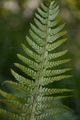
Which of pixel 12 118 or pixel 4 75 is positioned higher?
pixel 4 75

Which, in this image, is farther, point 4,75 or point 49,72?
point 4,75

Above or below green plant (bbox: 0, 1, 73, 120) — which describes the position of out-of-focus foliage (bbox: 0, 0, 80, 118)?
above

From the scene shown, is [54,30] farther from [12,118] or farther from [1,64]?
[1,64]

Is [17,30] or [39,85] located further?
[17,30]

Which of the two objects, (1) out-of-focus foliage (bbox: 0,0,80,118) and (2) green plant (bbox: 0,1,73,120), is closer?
(2) green plant (bbox: 0,1,73,120)

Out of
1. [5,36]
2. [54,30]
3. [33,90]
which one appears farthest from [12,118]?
[5,36]

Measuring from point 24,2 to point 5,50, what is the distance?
4.07ft

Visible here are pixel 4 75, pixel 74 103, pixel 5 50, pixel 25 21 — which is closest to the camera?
pixel 74 103

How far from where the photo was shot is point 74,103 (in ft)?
10.4

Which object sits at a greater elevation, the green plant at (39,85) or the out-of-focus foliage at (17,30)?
the out-of-focus foliage at (17,30)

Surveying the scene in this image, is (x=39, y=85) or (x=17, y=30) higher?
(x=17, y=30)

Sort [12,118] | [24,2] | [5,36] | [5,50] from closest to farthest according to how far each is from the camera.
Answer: [12,118], [5,50], [5,36], [24,2]

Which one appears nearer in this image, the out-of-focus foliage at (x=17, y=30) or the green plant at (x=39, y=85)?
the green plant at (x=39, y=85)

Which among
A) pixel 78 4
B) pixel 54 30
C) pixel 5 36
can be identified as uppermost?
pixel 78 4
